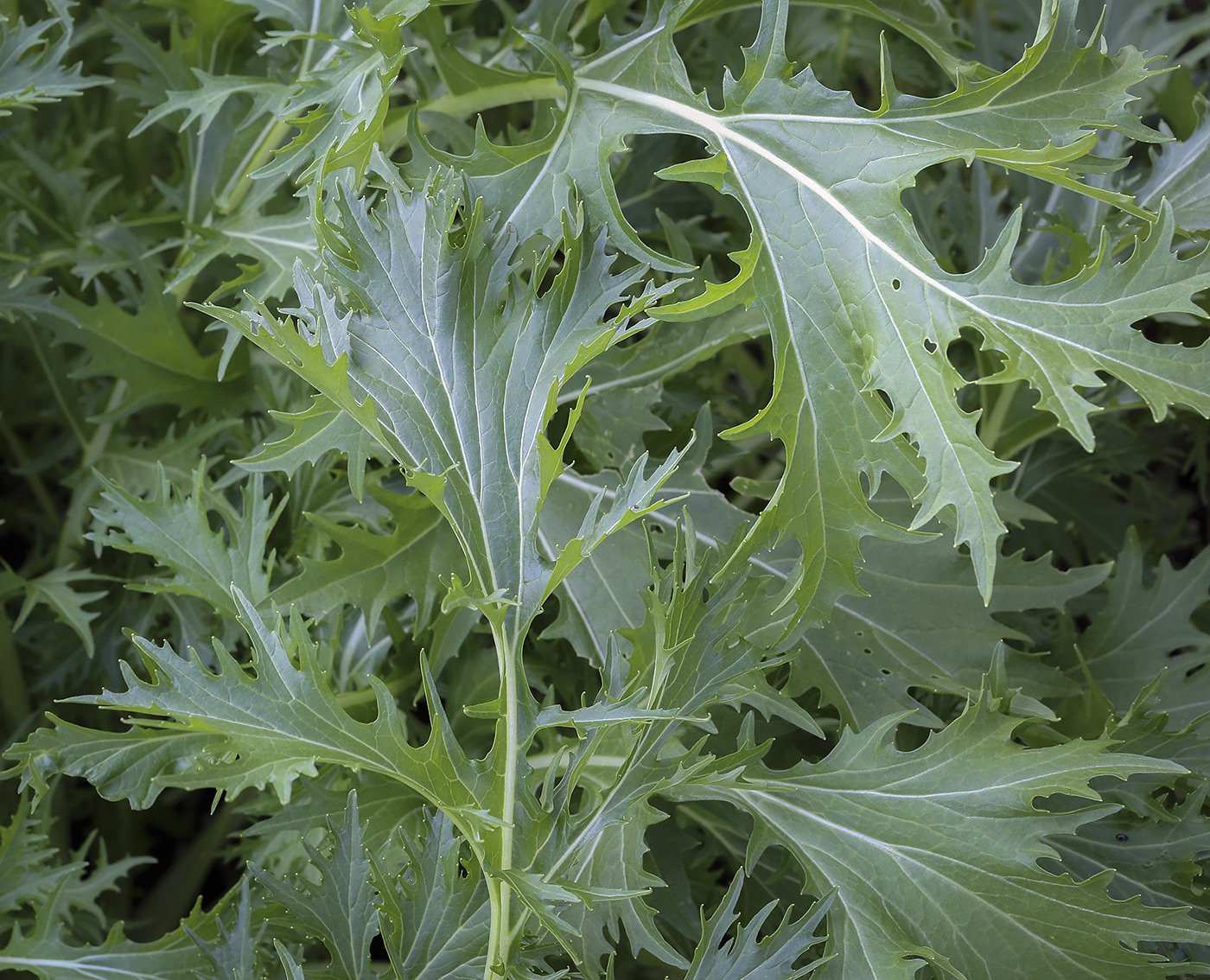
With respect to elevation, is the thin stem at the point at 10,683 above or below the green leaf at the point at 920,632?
below

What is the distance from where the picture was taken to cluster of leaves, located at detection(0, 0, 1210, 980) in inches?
15.5

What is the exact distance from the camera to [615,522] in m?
0.37

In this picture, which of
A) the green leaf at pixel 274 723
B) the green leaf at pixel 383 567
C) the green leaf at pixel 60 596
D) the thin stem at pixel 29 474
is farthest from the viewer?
the thin stem at pixel 29 474

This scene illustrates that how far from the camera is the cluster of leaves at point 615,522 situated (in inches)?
15.5

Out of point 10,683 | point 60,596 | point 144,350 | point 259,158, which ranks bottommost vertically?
point 10,683

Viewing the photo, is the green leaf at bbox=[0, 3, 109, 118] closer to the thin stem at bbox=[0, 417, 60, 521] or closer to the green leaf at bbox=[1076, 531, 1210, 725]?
the thin stem at bbox=[0, 417, 60, 521]

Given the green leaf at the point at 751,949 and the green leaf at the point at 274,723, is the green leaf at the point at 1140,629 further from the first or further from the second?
the green leaf at the point at 274,723

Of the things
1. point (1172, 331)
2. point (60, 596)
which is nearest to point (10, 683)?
point (60, 596)

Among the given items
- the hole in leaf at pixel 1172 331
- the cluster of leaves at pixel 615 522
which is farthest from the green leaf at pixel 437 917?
the hole in leaf at pixel 1172 331

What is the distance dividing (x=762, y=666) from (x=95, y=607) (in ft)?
1.71

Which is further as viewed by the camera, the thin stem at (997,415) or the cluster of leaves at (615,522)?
the thin stem at (997,415)

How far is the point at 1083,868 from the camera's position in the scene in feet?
1.66

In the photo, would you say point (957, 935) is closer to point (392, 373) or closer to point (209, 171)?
point (392, 373)

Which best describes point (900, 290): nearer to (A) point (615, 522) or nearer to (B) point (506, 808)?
(A) point (615, 522)
